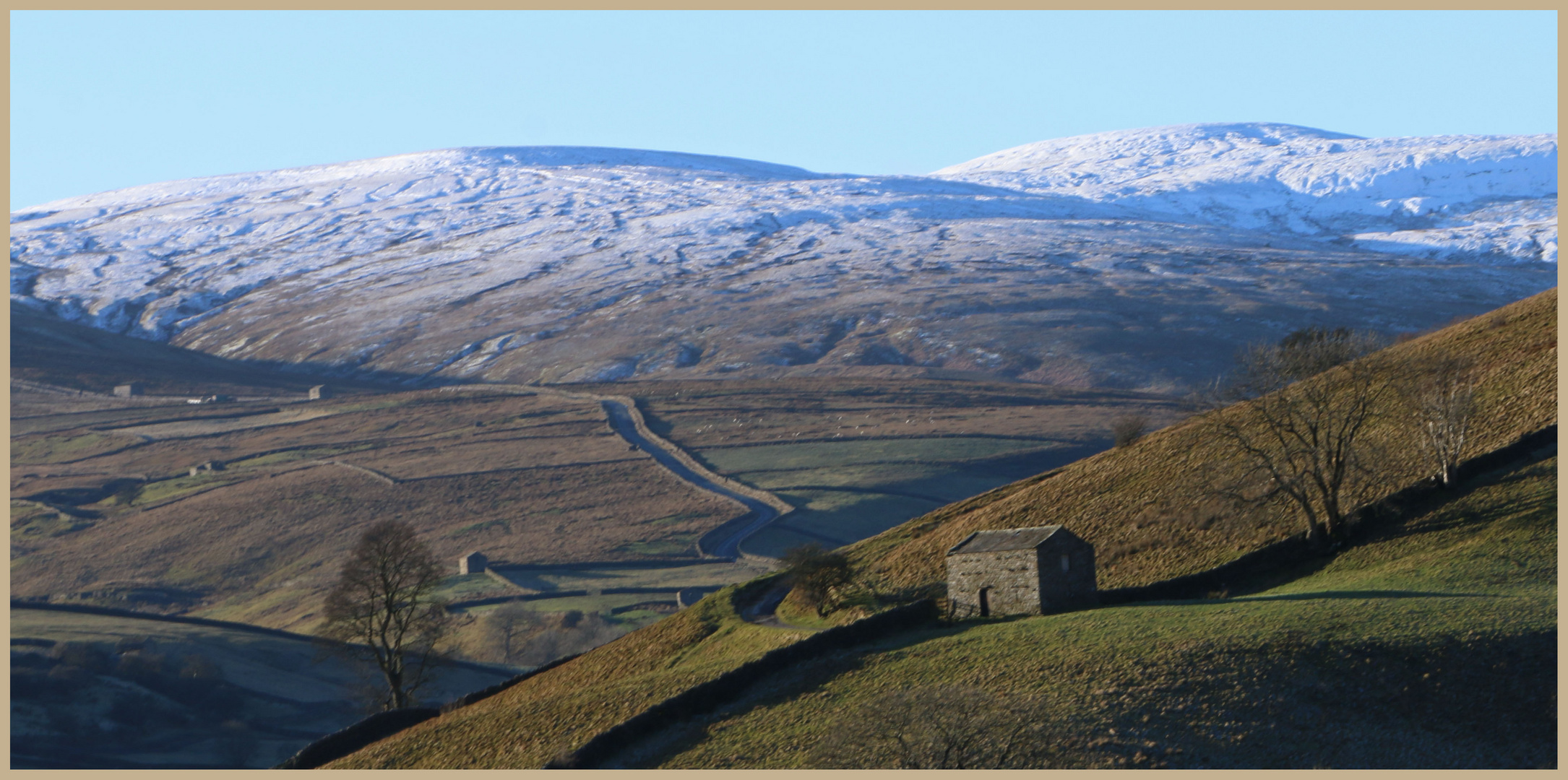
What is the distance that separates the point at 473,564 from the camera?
119312 millimetres

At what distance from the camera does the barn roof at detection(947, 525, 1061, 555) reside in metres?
37.8

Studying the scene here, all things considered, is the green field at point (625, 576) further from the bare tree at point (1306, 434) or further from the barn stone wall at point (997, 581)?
the barn stone wall at point (997, 581)

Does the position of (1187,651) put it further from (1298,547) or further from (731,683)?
(1298,547)

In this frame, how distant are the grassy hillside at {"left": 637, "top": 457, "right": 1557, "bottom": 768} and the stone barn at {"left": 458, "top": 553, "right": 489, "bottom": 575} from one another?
87.6 meters

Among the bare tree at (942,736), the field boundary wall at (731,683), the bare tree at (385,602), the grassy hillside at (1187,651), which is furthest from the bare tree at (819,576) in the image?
the bare tree at (942,736)

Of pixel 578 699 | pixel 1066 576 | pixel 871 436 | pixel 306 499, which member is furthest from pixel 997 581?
pixel 871 436

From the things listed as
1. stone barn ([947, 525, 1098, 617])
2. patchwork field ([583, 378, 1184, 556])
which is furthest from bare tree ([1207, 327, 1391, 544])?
patchwork field ([583, 378, 1184, 556])

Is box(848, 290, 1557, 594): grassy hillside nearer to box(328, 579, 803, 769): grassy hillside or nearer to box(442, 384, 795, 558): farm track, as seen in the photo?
box(328, 579, 803, 769): grassy hillside

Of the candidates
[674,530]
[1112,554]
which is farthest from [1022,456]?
[1112,554]

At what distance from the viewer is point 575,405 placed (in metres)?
176

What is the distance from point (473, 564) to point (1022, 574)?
3484 inches

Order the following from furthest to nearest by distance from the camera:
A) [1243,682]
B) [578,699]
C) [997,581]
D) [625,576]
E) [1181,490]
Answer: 1. [625,576]
2. [1181,490]
3. [997,581]
4. [578,699]
5. [1243,682]

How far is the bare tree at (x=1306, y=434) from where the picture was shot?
4225 cm

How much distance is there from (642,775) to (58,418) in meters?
181
